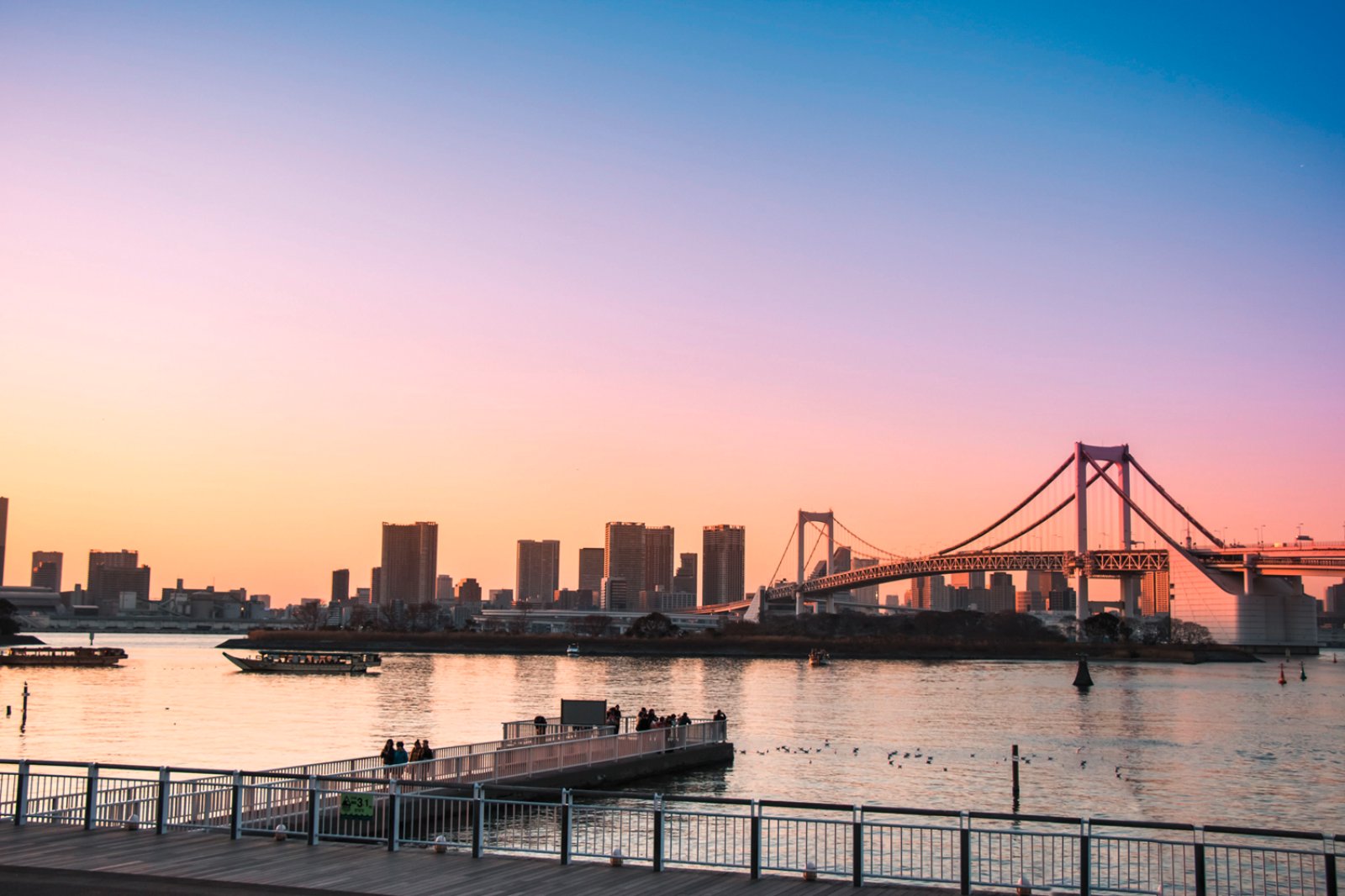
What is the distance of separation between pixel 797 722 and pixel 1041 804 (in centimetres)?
2806

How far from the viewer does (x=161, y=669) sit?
400 ft

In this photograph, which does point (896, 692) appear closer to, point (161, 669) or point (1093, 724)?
point (1093, 724)

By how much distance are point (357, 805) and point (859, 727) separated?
44725 mm

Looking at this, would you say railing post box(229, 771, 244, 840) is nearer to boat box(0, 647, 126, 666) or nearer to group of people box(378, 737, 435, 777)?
group of people box(378, 737, 435, 777)

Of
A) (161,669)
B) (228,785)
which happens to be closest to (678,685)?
(161,669)

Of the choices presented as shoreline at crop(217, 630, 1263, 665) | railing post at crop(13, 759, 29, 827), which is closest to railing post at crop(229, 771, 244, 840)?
railing post at crop(13, 759, 29, 827)

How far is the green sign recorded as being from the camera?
19023 millimetres

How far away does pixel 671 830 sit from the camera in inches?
1130

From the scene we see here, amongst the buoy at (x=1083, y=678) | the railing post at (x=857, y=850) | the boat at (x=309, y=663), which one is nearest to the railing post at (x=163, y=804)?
the railing post at (x=857, y=850)

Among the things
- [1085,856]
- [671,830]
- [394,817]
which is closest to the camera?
[1085,856]

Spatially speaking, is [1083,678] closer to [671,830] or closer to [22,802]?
[671,830]

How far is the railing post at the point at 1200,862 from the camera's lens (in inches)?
594

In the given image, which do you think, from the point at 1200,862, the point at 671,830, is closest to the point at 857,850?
the point at 1200,862

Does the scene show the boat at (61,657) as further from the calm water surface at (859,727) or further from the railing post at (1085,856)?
the railing post at (1085,856)
